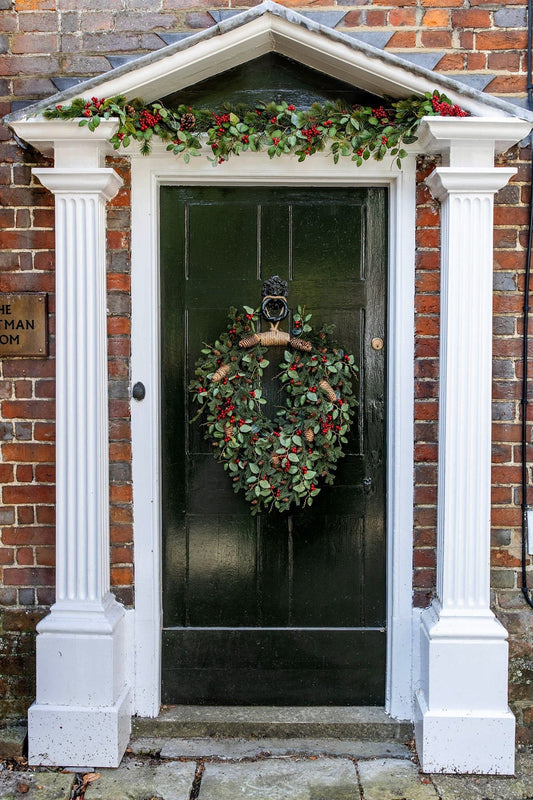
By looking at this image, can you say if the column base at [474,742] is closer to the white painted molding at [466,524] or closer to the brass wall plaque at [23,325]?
the white painted molding at [466,524]

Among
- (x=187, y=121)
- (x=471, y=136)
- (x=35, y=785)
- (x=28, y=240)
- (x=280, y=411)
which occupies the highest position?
(x=187, y=121)

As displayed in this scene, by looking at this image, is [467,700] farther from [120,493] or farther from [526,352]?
[120,493]

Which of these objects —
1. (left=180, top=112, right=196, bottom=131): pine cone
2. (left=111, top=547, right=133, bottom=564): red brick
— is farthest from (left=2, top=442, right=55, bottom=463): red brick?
(left=180, top=112, right=196, bottom=131): pine cone

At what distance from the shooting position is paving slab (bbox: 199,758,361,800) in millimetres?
2615

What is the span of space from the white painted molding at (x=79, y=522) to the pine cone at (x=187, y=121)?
1.13ft

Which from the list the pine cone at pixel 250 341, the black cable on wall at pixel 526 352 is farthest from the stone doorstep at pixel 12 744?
the black cable on wall at pixel 526 352

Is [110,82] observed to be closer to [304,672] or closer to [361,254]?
[361,254]

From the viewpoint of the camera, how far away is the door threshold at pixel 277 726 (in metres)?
3.00

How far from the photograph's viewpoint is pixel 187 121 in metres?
2.77

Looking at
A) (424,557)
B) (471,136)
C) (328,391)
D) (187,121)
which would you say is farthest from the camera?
(424,557)

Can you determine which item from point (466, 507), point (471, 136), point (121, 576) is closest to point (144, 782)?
point (121, 576)

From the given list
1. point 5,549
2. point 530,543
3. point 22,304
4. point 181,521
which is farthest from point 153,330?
point 530,543

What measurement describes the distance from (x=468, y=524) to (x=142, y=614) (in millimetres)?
1469

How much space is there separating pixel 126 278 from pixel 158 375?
1.45ft
